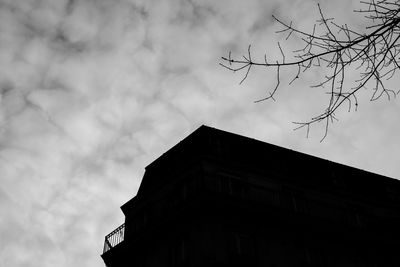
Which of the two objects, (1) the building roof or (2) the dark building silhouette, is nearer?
(2) the dark building silhouette

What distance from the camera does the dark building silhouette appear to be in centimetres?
1798

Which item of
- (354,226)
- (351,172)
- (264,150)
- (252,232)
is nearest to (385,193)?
(351,172)

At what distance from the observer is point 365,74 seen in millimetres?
5117

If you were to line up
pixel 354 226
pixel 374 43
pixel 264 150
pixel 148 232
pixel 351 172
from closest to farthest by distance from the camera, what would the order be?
pixel 374 43
pixel 148 232
pixel 354 226
pixel 264 150
pixel 351 172

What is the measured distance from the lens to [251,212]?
61.5 ft

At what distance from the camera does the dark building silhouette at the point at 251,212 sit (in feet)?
59.0

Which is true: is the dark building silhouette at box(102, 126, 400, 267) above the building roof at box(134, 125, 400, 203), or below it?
below

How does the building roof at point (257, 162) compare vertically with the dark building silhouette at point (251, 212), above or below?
above

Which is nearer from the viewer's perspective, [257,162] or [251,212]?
[251,212]

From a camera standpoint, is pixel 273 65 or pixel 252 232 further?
pixel 252 232

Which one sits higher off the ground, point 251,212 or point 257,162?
point 257,162

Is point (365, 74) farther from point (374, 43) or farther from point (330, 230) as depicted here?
point (330, 230)

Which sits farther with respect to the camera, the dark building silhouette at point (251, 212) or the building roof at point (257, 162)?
the building roof at point (257, 162)

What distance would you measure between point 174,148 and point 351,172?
450 inches
